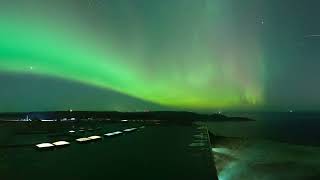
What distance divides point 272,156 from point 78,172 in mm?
41291

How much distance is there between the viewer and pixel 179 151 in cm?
5931

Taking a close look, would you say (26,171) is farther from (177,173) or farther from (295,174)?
(295,174)

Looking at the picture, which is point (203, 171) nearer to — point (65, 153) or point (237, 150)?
point (65, 153)

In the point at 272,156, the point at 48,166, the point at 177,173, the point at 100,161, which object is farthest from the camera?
the point at 272,156

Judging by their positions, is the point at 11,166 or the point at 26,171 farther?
the point at 11,166

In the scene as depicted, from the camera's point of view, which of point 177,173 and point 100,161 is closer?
point 177,173

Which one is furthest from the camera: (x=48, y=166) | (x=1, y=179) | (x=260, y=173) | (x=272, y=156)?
(x=272, y=156)

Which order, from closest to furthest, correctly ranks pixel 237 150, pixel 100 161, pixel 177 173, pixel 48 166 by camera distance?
pixel 177 173 → pixel 48 166 → pixel 100 161 → pixel 237 150

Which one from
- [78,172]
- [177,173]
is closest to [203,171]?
[177,173]

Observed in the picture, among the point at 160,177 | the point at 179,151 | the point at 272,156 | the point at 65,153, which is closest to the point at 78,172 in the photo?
the point at 160,177

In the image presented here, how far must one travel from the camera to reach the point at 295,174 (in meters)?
49.0

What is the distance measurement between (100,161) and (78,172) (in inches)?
314

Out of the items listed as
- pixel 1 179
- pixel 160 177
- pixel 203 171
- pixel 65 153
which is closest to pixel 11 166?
pixel 1 179

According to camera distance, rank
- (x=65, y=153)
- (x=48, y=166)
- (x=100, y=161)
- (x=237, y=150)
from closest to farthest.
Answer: (x=48, y=166)
(x=100, y=161)
(x=65, y=153)
(x=237, y=150)
